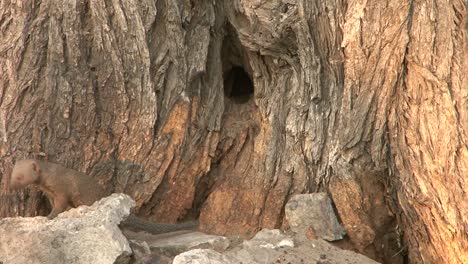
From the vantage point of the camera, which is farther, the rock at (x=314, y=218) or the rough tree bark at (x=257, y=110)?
the rock at (x=314, y=218)

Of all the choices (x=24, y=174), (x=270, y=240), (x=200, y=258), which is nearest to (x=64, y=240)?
(x=24, y=174)

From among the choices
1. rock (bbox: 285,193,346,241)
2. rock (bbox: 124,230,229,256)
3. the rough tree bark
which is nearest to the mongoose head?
the rough tree bark

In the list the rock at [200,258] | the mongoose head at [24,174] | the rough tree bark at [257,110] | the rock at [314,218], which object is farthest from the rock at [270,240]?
the mongoose head at [24,174]

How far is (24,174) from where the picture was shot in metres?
5.75

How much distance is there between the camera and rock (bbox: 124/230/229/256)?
18.6ft

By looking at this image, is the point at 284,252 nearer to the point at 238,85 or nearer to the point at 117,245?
the point at 117,245

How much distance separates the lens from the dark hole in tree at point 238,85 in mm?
7982

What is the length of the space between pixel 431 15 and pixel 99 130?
136 inches

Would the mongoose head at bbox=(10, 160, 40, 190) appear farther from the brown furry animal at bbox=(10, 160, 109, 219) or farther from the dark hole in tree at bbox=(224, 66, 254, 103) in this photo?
the dark hole in tree at bbox=(224, 66, 254, 103)

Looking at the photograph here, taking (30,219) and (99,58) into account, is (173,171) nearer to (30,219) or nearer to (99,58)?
(99,58)

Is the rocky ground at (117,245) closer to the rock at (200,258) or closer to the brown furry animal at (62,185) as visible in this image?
the rock at (200,258)

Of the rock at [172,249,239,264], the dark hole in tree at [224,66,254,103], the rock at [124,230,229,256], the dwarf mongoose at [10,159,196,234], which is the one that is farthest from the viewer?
the dark hole in tree at [224,66,254,103]

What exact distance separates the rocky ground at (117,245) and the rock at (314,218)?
0.04 feet

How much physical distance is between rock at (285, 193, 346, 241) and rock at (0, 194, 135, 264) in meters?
1.64
